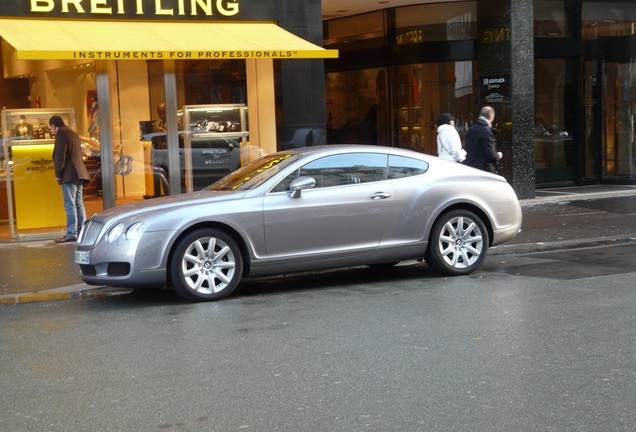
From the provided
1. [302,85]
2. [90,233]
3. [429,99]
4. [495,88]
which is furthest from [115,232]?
[429,99]

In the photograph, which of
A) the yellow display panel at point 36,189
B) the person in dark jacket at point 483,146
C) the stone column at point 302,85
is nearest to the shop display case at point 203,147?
the stone column at point 302,85

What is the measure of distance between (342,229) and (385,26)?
40.4 feet

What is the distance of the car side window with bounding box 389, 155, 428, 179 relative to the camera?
32.4 feet

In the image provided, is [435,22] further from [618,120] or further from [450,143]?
[450,143]

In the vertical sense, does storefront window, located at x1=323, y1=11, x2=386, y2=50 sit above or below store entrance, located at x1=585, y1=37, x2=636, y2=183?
above

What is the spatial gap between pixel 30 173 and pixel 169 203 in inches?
244

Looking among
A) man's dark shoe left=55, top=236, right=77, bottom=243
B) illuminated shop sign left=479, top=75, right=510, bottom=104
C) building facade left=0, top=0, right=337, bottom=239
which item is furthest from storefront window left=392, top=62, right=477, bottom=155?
man's dark shoe left=55, top=236, right=77, bottom=243

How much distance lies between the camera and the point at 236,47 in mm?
14508

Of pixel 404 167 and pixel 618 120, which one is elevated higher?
pixel 618 120

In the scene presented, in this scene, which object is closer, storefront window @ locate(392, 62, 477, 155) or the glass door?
storefront window @ locate(392, 62, 477, 155)

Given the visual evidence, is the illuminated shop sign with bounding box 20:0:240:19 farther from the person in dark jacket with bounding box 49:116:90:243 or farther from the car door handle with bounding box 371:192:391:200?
the car door handle with bounding box 371:192:391:200

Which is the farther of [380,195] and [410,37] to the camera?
[410,37]

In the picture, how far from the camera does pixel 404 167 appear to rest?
994cm

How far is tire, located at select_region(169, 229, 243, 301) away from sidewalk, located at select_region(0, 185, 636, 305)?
141 cm
